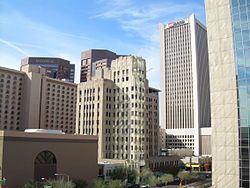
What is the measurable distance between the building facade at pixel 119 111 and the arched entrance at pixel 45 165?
4130cm

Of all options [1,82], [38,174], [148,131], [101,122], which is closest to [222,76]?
[38,174]

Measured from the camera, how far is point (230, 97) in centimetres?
6469

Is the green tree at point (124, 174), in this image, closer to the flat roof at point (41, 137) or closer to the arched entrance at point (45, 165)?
the flat roof at point (41, 137)

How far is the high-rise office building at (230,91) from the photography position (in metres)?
61.8

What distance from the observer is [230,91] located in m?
64.8

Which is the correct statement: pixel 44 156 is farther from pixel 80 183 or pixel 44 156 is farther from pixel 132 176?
pixel 132 176

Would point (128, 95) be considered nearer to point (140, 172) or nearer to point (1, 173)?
point (140, 172)

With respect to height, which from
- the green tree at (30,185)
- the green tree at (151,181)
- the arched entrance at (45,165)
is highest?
the arched entrance at (45,165)

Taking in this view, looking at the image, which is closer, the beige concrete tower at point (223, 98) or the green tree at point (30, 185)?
the beige concrete tower at point (223, 98)

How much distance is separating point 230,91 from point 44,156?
48.5m

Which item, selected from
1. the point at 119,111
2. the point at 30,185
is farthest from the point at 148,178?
the point at 30,185

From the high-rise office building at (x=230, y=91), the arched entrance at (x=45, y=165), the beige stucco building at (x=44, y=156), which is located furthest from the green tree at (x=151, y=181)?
the high-rise office building at (x=230, y=91)

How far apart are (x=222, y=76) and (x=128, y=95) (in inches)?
2703

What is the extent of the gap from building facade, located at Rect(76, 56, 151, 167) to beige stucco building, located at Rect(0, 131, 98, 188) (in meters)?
31.0
